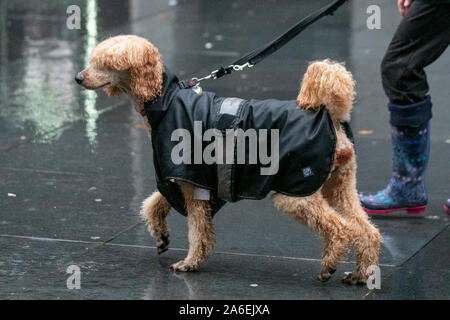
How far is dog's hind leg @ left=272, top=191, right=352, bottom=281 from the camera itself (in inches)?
182

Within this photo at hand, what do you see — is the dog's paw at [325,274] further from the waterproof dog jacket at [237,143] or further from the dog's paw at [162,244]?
the dog's paw at [162,244]

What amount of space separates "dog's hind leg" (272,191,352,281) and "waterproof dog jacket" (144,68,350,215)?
5cm

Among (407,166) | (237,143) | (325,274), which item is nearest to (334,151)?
(237,143)

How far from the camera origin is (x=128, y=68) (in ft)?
15.3

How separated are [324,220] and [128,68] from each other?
125 cm

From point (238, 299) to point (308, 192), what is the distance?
0.64 m

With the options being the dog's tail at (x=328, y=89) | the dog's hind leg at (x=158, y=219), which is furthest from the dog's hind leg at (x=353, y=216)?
the dog's hind leg at (x=158, y=219)

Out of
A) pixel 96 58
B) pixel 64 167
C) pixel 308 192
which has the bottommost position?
pixel 64 167

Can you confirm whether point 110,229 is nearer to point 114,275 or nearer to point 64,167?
point 114,275

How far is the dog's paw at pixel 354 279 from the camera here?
4.73m

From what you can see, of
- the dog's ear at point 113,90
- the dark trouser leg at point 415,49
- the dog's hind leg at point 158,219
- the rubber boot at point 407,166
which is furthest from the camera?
the rubber boot at point 407,166

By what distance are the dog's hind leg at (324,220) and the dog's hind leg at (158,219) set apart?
2.58 ft
